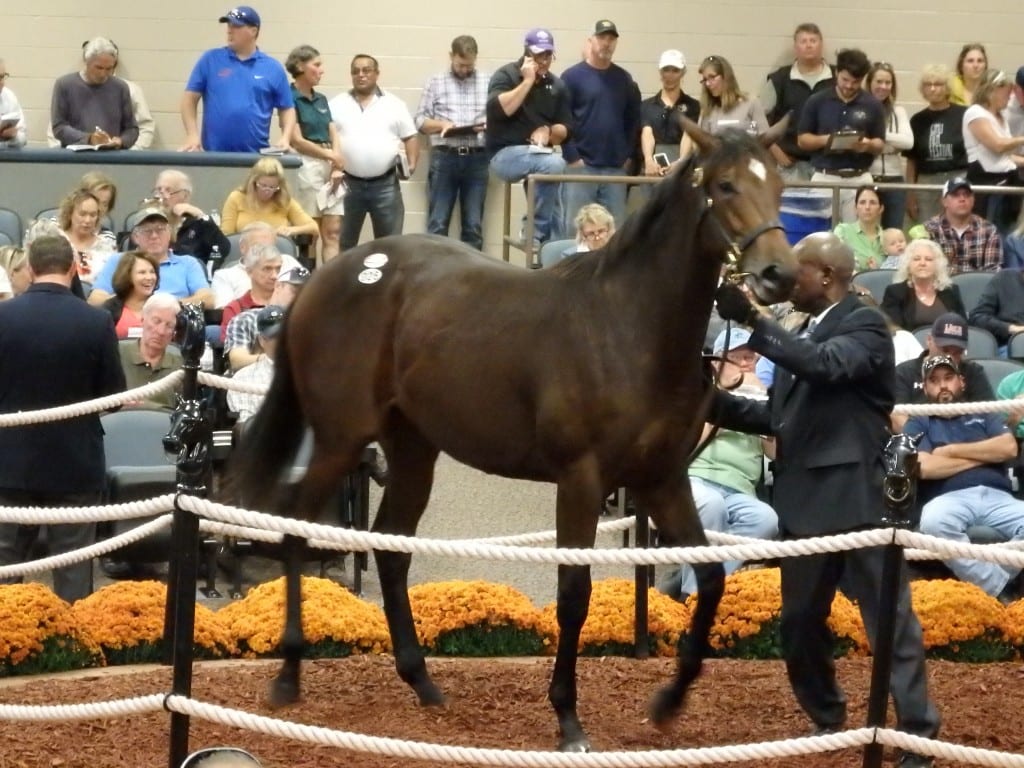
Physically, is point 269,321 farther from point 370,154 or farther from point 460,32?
point 460,32

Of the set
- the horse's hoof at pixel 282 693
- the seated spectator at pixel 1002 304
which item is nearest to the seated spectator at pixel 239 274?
the seated spectator at pixel 1002 304

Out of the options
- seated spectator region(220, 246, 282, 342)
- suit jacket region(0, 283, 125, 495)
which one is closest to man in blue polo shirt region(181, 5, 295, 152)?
seated spectator region(220, 246, 282, 342)

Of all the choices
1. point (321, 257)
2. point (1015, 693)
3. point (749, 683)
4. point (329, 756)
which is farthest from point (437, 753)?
point (321, 257)

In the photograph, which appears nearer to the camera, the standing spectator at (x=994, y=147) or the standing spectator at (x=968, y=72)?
the standing spectator at (x=994, y=147)

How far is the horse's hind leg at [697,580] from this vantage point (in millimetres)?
5805

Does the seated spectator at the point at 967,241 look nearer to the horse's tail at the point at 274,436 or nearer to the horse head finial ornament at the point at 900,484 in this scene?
the horse's tail at the point at 274,436

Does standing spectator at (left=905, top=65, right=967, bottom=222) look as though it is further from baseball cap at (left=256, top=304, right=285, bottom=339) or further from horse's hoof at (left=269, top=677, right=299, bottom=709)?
horse's hoof at (left=269, top=677, right=299, bottom=709)

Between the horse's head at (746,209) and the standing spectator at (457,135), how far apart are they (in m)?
9.15

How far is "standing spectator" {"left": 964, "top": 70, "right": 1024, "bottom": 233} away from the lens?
13.8 m

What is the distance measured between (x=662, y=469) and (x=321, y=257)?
9.14 meters

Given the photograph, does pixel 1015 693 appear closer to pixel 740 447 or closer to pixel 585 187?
pixel 740 447

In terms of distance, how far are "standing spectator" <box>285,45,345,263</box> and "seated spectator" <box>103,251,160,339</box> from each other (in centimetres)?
368

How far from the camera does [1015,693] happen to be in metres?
6.61

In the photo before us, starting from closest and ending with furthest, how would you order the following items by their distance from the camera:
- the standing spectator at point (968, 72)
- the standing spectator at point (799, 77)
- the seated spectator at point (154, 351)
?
the seated spectator at point (154, 351) < the standing spectator at point (799, 77) < the standing spectator at point (968, 72)
